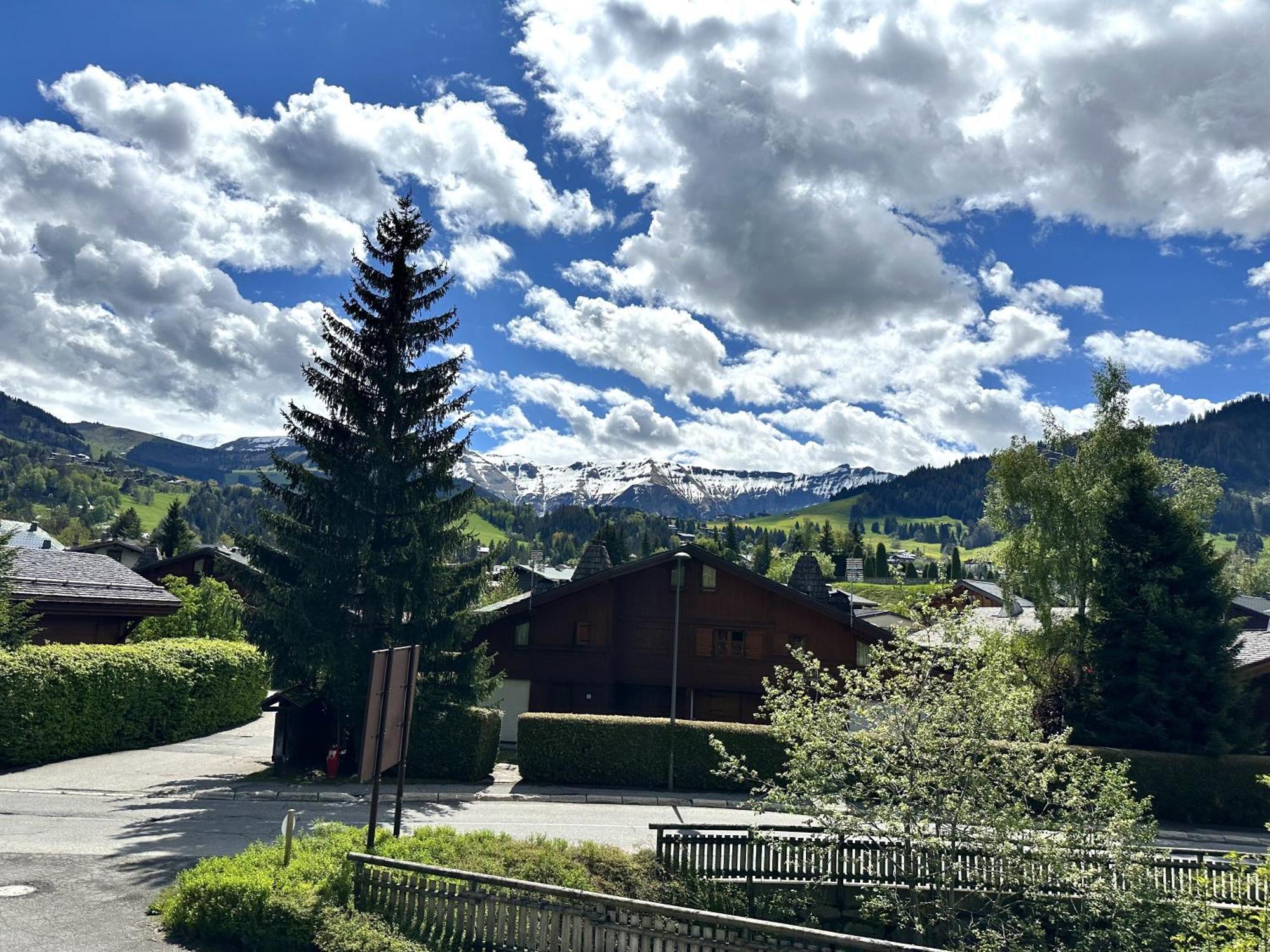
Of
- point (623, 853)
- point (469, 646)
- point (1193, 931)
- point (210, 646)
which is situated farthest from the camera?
point (469, 646)

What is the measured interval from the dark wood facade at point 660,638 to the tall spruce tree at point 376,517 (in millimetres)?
10026

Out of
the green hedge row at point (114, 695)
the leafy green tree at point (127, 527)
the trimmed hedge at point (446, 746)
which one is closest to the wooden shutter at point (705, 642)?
the trimmed hedge at point (446, 746)

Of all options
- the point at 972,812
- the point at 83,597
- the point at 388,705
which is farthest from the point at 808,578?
the point at 388,705

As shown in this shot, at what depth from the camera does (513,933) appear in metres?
11.4

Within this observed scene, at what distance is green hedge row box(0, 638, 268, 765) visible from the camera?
968 inches

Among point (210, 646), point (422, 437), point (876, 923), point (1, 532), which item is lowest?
point (876, 923)

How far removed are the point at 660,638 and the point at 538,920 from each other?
27198 millimetres

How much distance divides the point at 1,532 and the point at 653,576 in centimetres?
2421

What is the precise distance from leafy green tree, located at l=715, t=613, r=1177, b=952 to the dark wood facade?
73.0ft

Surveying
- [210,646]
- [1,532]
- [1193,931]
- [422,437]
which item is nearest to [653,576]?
[422,437]

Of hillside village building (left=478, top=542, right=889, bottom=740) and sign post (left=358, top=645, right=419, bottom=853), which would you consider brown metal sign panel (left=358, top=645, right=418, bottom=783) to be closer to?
sign post (left=358, top=645, right=419, bottom=853)

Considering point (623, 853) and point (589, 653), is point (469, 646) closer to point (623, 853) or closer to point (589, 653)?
point (589, 653)

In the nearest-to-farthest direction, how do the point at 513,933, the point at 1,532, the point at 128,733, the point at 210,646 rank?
the point at 513,933 < the point at 1,532 < the point at 128,733 < the point at 210,646

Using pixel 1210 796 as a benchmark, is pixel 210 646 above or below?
above
